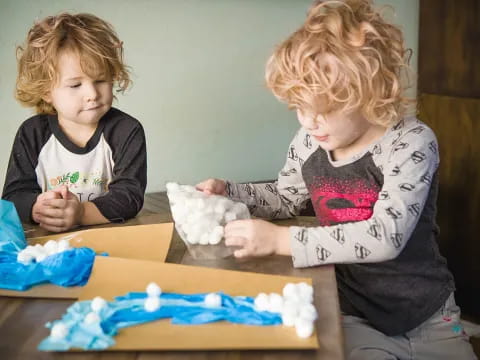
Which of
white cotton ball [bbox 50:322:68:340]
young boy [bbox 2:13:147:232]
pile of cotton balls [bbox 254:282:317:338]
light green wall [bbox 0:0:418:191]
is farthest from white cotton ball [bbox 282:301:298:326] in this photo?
light green wall [bbox 0:0:418:191]

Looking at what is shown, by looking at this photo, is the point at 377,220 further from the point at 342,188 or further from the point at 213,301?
the point at 213,301

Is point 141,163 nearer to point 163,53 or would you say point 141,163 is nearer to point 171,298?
point 171,298

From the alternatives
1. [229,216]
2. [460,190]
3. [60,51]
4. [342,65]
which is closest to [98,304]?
[229,216]

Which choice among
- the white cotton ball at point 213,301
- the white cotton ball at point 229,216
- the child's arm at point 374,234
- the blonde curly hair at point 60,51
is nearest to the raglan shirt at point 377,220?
the child's arm at point 374,234

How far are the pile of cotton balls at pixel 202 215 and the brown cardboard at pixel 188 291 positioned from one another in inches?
5.8

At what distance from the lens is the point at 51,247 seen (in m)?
1.18

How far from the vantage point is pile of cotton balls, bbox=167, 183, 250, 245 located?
121 cm

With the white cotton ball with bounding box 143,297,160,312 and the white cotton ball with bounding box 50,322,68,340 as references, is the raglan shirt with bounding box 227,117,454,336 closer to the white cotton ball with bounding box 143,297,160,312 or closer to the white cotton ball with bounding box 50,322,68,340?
the white cotton ball with bounding box 143,297,160,312

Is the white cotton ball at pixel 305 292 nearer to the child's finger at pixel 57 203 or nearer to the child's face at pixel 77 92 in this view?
the child's finger at pixel 57 203

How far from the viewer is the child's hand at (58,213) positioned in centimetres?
137

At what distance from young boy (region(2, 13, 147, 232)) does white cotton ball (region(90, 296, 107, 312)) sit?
0.59 meters

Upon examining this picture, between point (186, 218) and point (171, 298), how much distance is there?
270 mm

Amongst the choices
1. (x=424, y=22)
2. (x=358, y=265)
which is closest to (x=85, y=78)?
(x=358, y=265)

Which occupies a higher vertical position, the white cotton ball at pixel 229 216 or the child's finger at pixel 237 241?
the white cotton ball at pixel 229 216
